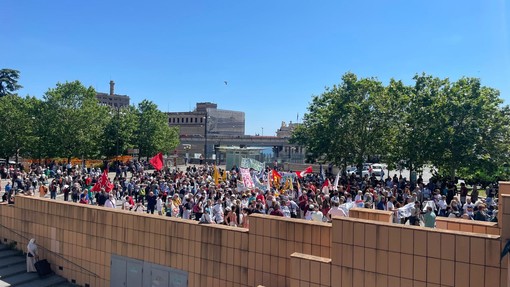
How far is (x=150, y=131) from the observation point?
58.5 meters

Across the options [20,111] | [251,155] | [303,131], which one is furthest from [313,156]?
[20,111]

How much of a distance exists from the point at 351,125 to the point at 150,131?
3276cm

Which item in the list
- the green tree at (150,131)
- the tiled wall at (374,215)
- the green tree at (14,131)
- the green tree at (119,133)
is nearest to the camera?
the tiled wall at (374,215)

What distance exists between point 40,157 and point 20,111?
19.4ft

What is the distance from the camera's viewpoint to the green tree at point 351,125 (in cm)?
3400

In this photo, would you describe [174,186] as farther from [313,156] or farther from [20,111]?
[20,111]

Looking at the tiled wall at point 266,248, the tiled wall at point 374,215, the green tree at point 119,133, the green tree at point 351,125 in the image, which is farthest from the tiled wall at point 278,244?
the green tree at point 119,133

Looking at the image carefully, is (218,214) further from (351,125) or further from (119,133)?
(119,133)

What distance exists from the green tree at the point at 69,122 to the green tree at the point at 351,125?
86.4ft

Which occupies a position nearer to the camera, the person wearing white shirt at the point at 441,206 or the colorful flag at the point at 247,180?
the person wearing white shirt at the point at 441,206

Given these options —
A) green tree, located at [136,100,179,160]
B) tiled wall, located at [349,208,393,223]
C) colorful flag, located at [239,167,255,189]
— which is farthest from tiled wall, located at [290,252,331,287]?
green tree, located at [136,100,179,160]

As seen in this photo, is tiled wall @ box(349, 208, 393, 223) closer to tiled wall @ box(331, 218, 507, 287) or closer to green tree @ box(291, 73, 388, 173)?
tiled wall @ box(331, 218, 507, 287)

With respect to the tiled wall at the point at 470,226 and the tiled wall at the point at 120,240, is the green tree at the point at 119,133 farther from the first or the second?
the tiled wall at the point at 470,226

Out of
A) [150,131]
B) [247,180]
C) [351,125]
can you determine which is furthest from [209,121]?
[247,180]
